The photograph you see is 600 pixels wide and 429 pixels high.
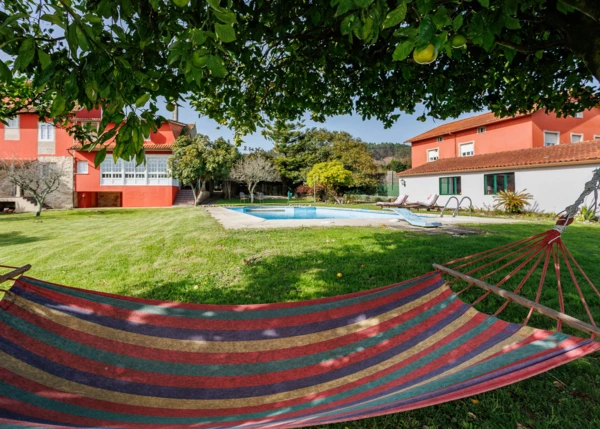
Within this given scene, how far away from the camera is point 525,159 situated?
46.3 ft

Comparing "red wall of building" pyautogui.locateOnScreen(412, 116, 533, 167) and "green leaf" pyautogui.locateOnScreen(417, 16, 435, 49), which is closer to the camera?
"green leaf" pyautogui.locateOnScreen(417, 16, 435, 49)

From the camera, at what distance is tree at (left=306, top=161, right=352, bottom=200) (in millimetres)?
21984

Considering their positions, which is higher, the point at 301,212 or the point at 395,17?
the point at 395,17

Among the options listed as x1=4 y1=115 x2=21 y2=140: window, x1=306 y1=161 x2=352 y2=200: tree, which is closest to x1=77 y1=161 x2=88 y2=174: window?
x1=4 y1=115 x2=21 y2=140: window

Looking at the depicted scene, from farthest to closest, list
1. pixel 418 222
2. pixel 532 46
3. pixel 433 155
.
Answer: pixel 433 155, pixel 418 222, pixel 532 46

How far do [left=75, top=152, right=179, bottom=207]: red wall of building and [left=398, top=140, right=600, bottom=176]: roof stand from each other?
15922mm

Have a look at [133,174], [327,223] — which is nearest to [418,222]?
[327,223]

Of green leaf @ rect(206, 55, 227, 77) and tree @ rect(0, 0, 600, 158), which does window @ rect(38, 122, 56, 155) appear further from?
green leaf @ rect(206, 55, 227, 77)

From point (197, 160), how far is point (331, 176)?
9050 mm

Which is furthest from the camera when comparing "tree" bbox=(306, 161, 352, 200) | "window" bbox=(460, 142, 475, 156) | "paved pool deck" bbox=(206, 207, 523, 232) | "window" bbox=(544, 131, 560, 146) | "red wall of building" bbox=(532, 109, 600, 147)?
"tree" bbox=(306, 161, 352, 200)

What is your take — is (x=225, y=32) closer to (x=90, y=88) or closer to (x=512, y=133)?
(x=90, y=88)

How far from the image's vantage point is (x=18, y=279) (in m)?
1.97

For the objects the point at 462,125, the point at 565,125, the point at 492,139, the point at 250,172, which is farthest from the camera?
the point at 250,172

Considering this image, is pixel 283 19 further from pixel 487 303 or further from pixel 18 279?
pixel 487 303
